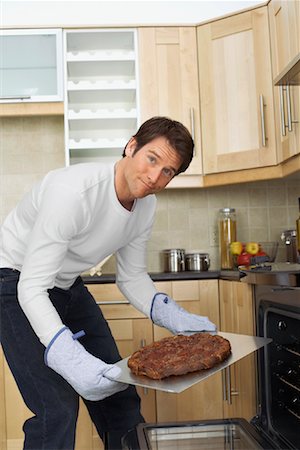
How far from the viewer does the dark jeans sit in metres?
1.49

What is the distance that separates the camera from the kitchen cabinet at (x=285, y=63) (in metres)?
2.48

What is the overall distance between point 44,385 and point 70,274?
341 mm

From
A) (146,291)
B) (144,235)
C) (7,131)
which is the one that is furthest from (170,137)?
(7,131)

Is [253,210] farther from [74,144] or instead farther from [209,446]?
[209,446]

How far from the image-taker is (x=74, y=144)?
120 inches

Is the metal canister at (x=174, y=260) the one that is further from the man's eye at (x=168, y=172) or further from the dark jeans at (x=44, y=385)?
the man's eye at (x=168, y=172)

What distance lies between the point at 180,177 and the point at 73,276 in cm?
144

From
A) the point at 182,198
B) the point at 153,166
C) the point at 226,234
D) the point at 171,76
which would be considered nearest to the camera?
the point at 153,166

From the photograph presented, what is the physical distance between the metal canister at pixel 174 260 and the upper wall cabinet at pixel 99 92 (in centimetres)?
57

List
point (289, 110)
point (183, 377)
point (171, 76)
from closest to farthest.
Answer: point (183, 377), point (289, 110), point (171, 76)

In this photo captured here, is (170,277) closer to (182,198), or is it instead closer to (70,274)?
(182,198)

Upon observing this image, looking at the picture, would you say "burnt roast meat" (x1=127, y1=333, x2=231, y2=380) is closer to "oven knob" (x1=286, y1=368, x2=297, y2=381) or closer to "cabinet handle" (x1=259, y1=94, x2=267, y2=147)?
"oven knob" (x1=286, y1=368, x2=297, y2=381)

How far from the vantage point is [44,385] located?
1514mm

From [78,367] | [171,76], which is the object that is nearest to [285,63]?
[171,76]
